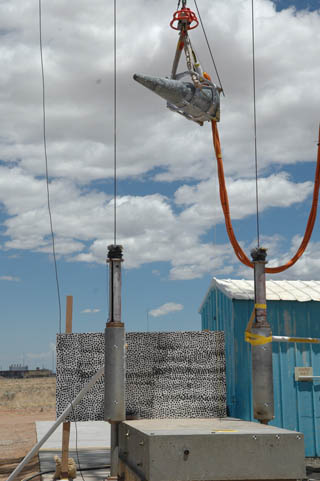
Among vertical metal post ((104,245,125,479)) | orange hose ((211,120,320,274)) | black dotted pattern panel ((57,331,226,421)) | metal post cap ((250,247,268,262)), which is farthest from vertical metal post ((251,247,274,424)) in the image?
vertical metal post ((104,245,125,479))

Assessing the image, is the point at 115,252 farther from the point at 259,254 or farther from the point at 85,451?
the point at 85,451

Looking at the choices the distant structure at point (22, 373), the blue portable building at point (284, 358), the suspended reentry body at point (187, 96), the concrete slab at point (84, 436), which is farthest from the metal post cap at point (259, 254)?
the distant structure at point (22, 373)

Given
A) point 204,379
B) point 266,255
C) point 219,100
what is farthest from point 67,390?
point 219,100

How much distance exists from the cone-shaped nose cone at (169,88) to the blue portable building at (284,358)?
479 centimetres

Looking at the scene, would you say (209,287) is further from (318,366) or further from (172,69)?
(172,69)

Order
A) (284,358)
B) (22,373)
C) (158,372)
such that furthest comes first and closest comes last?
(22,373), (284,358), (158,372)

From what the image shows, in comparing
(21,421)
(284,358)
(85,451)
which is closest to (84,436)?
(85,451)

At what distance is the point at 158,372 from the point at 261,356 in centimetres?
210

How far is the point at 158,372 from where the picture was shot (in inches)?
417

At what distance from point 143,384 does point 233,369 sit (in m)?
3.51

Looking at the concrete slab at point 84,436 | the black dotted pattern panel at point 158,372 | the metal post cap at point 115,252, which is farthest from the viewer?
the concrete slab at point 84,436

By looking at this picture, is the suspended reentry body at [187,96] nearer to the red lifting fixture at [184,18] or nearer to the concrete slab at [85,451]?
the red lifting fixture at [184,18]

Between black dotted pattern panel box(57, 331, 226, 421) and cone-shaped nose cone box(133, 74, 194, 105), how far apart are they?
403 cm

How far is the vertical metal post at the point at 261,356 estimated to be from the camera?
29.4 feet
